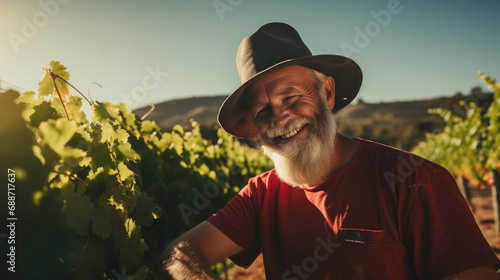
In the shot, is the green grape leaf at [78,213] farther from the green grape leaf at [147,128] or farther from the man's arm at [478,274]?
the green grape leaf at [147,128]

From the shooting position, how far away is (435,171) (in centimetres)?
171

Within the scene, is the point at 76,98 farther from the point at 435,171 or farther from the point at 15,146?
the point at 435,171

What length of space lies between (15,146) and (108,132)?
23.8 inches

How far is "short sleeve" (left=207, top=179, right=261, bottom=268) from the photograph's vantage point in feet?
7.14

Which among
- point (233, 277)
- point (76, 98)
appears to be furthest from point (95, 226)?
point (233, 277)

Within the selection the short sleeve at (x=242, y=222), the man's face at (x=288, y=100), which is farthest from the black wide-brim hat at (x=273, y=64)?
the short sleeve at (x=242, y=222)

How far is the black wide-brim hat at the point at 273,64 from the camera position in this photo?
228 centimetres

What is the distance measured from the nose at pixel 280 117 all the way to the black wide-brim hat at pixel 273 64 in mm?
302

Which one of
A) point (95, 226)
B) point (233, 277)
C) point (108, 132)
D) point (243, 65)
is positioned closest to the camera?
point (95, 226)

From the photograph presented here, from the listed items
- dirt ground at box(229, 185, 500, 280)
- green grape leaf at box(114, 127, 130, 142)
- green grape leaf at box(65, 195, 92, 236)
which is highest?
green grape leaf at box(114, 127, 130, 142)

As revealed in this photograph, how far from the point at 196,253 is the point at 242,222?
0.39 metres

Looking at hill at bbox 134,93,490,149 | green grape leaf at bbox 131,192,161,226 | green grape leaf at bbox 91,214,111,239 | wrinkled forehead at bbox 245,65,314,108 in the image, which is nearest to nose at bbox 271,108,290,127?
wrinkled forehead at bbox 245,65,314,108

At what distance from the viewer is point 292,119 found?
2.39m

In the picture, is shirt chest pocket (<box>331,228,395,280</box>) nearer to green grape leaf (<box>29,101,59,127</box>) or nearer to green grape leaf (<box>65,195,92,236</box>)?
green grape leaf (<box>65,195,92,236</box>)
